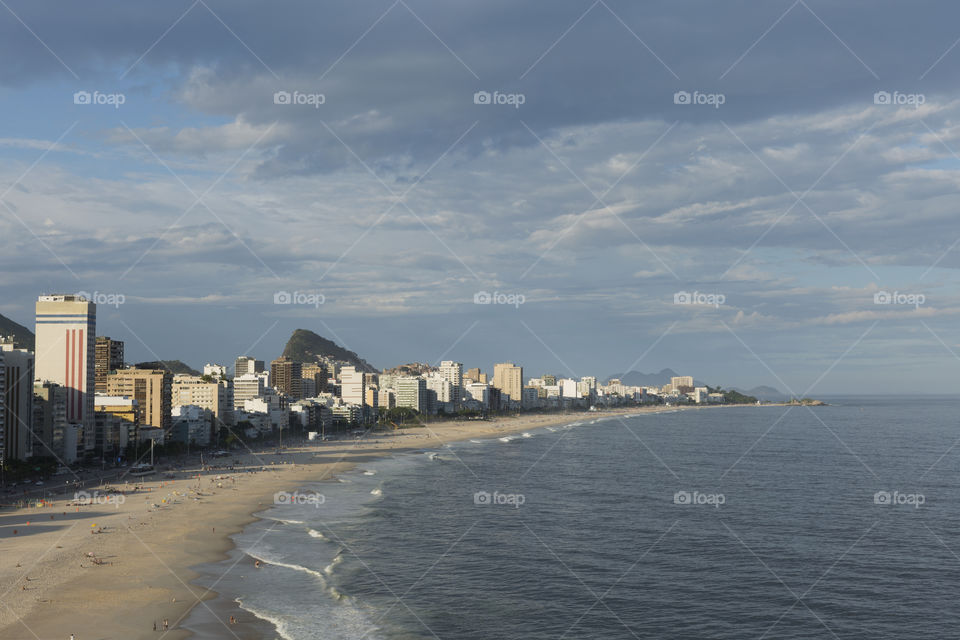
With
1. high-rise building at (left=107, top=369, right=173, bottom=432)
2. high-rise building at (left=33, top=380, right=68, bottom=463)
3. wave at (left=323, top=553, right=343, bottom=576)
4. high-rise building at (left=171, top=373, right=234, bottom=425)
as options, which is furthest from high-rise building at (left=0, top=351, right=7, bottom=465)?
high-rise building at (left=171, top=373, right=234, bottom=425)

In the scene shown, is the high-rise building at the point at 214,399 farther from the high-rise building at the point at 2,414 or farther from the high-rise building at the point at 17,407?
the high-rise building at the point at 2,414

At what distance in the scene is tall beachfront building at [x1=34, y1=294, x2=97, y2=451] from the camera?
129375mm

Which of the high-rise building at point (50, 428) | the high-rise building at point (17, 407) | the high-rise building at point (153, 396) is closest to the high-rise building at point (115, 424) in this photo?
the high-rise building at point (50, 428)

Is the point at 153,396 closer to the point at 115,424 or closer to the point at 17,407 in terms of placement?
the point at 115,424

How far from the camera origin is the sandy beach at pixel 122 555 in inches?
1382

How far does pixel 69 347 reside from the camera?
Result: 137 metres

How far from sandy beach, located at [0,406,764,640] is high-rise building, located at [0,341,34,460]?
2412 centimetres

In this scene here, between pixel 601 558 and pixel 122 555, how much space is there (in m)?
31.5

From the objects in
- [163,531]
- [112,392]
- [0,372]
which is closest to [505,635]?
[163,531]

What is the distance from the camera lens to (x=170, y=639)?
32.8 meters

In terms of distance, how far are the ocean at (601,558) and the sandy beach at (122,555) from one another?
7.42 ft

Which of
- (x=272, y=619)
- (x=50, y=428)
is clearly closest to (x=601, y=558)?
(x=272, y=619)

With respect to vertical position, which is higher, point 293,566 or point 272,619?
point 272,619

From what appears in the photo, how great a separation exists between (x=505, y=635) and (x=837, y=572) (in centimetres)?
2429
